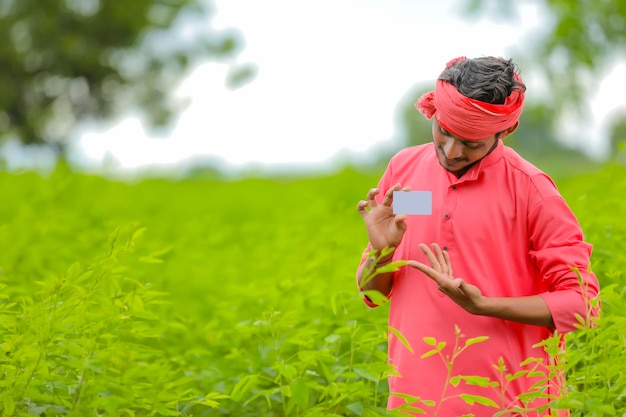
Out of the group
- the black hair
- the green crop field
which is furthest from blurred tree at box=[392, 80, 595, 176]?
the black hair

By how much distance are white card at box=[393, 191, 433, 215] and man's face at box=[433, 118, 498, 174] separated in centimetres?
14

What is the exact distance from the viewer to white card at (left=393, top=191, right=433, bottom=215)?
123 inches

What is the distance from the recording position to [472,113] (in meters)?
3.06

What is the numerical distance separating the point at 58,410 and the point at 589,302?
1947 millimetres

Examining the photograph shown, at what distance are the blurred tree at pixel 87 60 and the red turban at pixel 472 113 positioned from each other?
91.0ft

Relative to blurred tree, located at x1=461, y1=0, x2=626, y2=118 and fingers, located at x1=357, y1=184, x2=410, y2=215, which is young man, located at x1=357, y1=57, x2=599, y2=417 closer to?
fingers, located at x1=357, y1=184, x2=410, y2=215

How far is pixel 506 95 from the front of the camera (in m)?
3.15

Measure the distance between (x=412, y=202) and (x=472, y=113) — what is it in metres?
0.34

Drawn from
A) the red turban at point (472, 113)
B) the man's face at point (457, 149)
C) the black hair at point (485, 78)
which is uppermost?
the black hair at point (485, 78)

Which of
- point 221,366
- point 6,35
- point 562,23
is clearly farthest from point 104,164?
point 6,35

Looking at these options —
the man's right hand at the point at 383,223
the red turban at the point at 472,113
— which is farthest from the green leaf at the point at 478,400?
the red turban at the point at 472,113

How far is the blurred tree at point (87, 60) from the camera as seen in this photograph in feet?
102

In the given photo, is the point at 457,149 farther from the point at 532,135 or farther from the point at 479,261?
the point at 532,135

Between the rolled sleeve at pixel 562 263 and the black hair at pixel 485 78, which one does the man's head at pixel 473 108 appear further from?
the rolled sleeve at pixel 562 263
